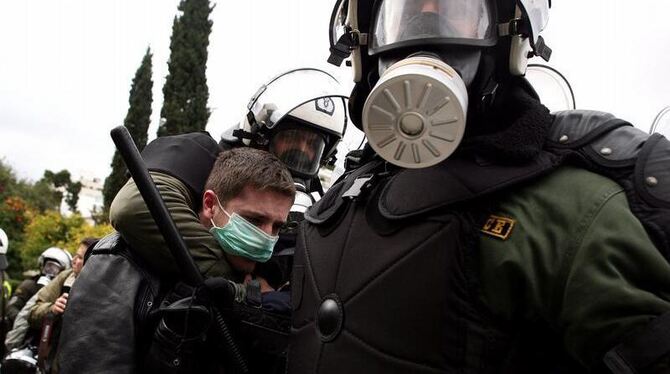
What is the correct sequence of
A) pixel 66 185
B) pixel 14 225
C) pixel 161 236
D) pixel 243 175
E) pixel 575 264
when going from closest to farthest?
1. pixel 575 264
2. pixel 161 236
3. pixel 243 175
4. pixel 14 225
5. pixel 66 185

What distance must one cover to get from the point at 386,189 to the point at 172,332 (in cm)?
88

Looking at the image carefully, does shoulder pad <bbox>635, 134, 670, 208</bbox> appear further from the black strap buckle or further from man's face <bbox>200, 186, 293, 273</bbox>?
man's face <bbox>200, 186, 293, 273</bbox>

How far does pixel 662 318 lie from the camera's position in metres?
1.03

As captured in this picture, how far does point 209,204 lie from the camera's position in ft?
7.67

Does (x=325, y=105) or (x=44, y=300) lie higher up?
(x=325, y=105)

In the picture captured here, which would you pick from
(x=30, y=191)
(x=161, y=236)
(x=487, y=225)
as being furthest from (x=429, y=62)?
(x=30, y=191)

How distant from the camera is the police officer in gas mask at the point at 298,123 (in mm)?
3227

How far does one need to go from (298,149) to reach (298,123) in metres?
0.15

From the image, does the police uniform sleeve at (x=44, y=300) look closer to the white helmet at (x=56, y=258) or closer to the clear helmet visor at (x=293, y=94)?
the white helmet at (x=56, y=258)

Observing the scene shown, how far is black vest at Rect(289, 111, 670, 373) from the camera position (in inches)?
46.4

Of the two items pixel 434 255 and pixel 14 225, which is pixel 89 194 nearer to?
pixel 14 225

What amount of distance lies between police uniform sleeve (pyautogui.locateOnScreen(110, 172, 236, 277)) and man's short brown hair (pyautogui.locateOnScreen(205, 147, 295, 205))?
0.48ft

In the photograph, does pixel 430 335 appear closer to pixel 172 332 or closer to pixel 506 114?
pixel 506 114

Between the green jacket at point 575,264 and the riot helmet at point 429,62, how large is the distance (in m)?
0.22
